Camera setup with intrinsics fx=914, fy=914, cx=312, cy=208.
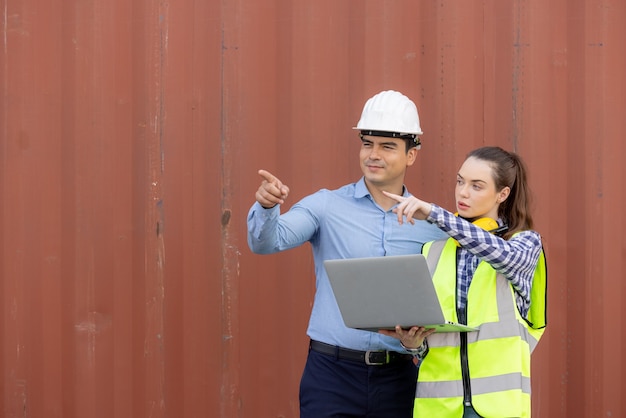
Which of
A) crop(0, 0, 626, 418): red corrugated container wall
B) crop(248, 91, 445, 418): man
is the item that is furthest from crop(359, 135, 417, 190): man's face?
crop(0, 0, 626, 418): red corrugated container wall

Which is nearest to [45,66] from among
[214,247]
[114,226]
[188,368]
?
[114,226]

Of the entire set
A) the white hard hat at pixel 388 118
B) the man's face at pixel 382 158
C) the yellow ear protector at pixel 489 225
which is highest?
the white hard hat at pixel 388 118

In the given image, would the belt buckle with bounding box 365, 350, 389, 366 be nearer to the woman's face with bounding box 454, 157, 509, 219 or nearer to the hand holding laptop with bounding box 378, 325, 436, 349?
the hand holding laptop with bounding box 378, 325, 436, 349

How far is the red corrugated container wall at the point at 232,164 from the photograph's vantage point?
13.1ft

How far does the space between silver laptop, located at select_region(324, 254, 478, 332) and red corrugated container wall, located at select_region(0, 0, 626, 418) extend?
4.60 ft

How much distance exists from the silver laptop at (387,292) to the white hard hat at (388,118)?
68 centimetres

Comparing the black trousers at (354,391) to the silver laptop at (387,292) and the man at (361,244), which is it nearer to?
the man at (361,244)

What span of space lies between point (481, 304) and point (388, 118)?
751mm

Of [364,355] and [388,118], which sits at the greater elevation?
[388,118]

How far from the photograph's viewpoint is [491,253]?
2.60m

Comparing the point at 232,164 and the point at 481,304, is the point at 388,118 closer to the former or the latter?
the point at 481,304

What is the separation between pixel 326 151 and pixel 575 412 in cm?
159

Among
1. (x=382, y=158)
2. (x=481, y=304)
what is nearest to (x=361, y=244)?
(x=382, y=158)

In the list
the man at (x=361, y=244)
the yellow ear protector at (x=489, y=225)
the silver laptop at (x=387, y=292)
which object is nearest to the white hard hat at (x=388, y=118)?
the man at (x=361, y=244)
